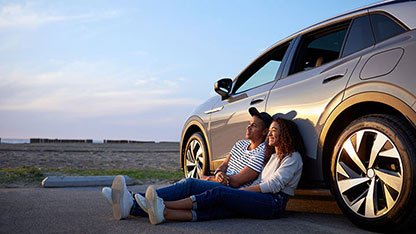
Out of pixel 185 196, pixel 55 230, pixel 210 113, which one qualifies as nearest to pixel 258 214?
pixel 185 196

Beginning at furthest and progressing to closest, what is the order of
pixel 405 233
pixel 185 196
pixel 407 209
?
1. pixel 185 196
2. pixel 405 233
3. pixel 407 209

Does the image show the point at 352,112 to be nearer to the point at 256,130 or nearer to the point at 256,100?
the point at 256,130

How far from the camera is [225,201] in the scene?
3615 millimetres

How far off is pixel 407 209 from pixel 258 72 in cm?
265

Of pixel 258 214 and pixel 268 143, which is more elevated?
pixel 268 143

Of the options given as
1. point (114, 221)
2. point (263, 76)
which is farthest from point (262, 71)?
point (114, 221)

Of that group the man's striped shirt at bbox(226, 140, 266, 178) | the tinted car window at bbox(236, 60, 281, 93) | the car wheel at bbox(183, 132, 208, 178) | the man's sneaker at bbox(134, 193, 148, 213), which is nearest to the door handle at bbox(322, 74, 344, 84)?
the man's striped shirt at bbox(226, 140, 266, 178)

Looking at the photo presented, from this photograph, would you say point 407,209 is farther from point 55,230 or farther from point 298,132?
point 55,230

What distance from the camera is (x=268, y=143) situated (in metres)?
4.00

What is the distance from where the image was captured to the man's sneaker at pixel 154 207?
333cm

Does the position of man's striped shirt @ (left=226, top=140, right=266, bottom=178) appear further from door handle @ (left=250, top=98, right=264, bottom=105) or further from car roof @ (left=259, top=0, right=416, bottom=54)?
car roof @ (left=259, top=0, right=416, bottom=54)

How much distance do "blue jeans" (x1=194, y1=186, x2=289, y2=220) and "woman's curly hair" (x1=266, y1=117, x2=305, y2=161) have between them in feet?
1.32

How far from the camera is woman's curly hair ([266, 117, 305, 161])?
368 cm

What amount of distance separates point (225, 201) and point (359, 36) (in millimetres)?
1817
